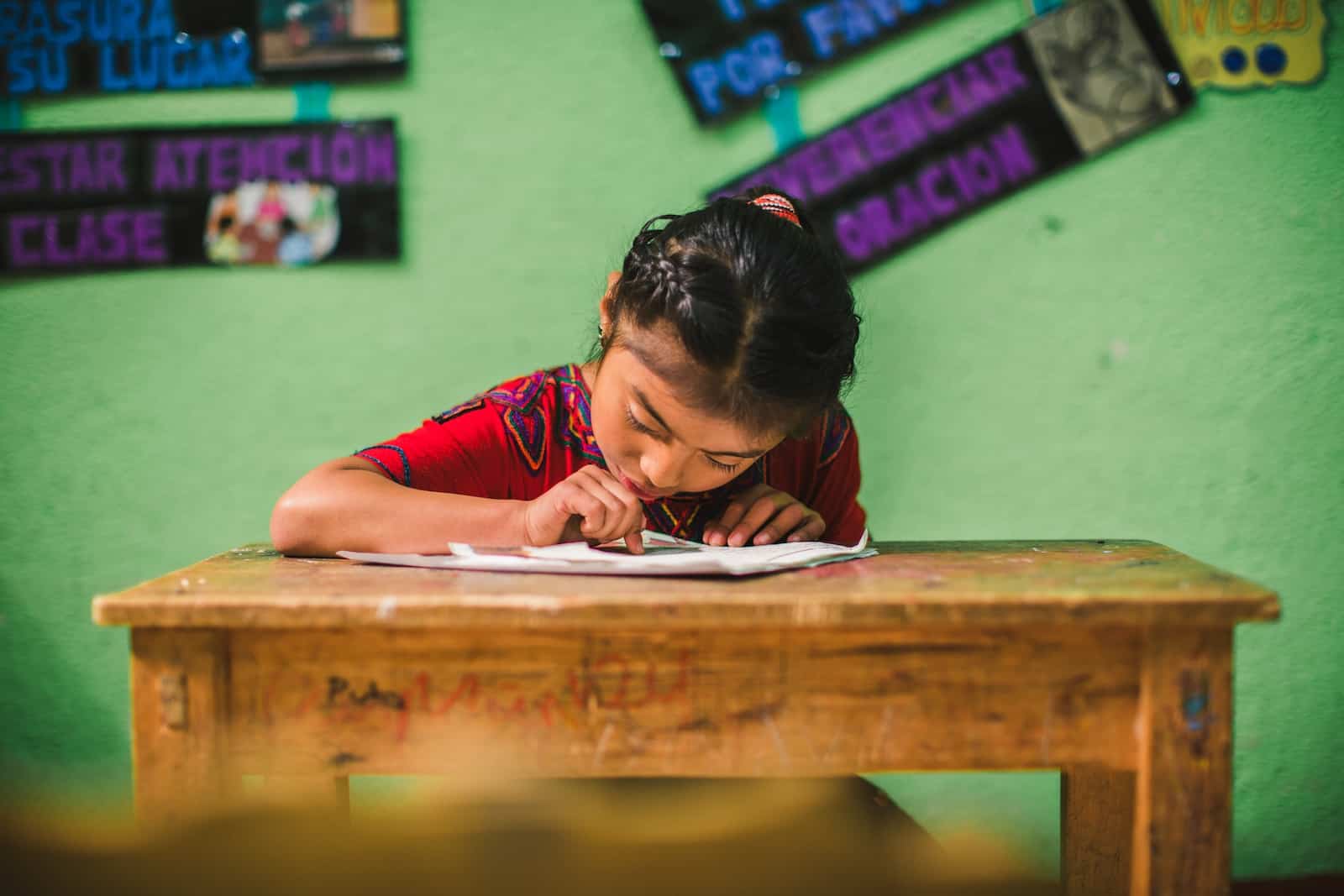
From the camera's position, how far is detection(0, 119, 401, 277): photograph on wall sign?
1.56 m

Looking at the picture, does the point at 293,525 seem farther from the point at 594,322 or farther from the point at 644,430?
the point at 594,322

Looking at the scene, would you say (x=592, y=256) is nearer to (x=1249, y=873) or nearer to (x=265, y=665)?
(x=265, y=665)

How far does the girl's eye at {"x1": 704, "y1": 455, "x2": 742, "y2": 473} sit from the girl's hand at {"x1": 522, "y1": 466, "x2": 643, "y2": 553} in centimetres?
9

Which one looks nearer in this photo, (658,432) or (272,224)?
(658,432)

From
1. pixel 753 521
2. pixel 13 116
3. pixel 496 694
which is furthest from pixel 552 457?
pixel 13 116

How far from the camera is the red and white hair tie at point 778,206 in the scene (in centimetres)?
108

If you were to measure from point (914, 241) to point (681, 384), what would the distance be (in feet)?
2.64

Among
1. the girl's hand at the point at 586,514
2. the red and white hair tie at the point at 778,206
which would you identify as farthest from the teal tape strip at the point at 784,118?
the girl's hand at the point at 586,514

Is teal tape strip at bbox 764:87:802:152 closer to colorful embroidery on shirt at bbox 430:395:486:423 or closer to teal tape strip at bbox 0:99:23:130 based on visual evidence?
colorful embroidery on shirt at bbox 430:395:486:423

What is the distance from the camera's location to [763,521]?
3.49ft

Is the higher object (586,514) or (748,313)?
(748,313)

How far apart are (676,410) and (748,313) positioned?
0.40ft

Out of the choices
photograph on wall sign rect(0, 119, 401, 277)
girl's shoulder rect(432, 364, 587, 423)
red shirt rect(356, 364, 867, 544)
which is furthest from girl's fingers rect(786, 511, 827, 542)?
photograph on wall sign rect(0, 119, 401, 277)

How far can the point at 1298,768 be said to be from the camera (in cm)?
166
